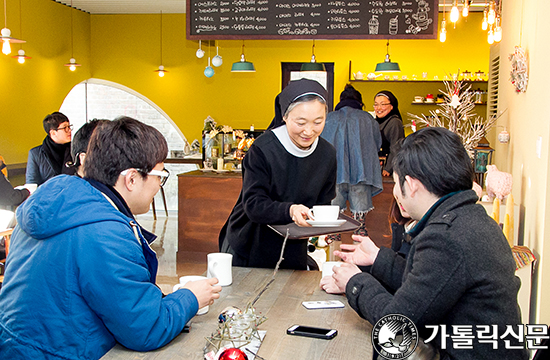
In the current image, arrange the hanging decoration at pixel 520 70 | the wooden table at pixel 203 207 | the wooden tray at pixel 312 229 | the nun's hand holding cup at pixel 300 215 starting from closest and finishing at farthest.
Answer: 1. the wooden tray at pixel 312 229
2. the nun's hand holding cup at pixel 300 215
3. the hanging decoration at pixel 520 70
4. the wooden table at pixel 203 207

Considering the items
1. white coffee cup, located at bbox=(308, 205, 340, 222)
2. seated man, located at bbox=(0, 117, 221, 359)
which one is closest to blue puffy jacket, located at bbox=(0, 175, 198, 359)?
seated man, located at bbox=(0, 117, 221, 359)

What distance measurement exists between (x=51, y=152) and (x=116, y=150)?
3.69 metres

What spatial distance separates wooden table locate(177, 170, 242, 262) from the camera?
5504mm

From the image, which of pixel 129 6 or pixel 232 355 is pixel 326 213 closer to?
pixel 232 355

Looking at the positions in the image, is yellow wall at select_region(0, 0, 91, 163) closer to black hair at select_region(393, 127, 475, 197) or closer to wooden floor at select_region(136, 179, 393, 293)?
wooden floor at select_region(136, 179, 393, 293)

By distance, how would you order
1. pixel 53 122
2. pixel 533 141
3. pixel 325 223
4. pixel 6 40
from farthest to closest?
pixel 6 40 → pixel 53 122 → pixel 533 141 → pixel 325 223

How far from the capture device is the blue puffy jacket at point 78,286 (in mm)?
1327

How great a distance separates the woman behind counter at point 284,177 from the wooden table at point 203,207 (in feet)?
9.66

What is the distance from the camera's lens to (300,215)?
2168 mm

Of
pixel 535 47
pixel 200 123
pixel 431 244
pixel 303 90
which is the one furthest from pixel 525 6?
pixel 200 123

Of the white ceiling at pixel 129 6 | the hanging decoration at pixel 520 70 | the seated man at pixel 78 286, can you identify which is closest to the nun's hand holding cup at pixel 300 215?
the seated man at pixel 78 286

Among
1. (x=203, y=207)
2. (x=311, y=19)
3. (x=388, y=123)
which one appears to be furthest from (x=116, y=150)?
(x=388, y=123)

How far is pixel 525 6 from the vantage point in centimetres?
427

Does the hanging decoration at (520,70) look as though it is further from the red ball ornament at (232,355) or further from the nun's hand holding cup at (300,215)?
the red ball ornament at (232,355)
